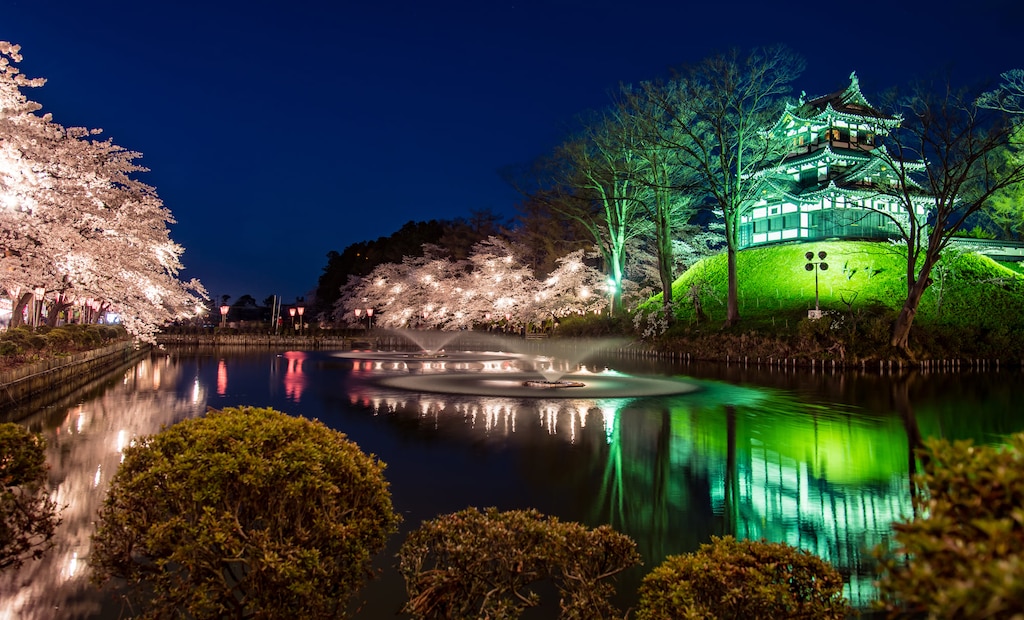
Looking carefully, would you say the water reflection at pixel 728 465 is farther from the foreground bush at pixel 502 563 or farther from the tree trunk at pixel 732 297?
the tree trunk at pixel 732 297

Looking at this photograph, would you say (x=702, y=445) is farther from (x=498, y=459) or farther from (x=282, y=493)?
(x=282, y=493)

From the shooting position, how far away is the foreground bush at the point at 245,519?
3480 mm

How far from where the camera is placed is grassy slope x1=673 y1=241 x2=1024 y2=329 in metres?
36.2

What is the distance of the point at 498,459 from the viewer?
9984 millimetres

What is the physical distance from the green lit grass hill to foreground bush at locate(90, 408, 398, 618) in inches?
1166

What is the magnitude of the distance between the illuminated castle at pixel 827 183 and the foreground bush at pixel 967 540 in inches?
1651

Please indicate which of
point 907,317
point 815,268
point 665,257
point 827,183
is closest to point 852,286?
point 815,268

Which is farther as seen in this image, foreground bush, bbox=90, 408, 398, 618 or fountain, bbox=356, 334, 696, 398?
fountain, bbox=356, 334, 696, 398

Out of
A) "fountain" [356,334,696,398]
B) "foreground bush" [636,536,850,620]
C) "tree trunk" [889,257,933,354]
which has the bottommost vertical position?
"fountain" [356,334,696,398]

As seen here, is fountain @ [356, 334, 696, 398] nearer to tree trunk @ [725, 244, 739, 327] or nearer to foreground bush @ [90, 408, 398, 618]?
tree trunk @ [725, 244, 739, 327]

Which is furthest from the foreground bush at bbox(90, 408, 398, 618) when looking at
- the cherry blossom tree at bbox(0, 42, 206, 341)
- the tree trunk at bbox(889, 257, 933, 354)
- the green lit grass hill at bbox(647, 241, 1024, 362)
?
the tree trunk at bbox(889, 257, 933, 354)

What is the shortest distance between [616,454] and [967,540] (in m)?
8.72

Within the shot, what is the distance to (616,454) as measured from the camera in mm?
10445

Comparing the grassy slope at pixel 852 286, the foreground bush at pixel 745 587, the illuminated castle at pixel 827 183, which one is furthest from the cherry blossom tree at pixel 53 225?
the illuminated castle at pixel 827 183
